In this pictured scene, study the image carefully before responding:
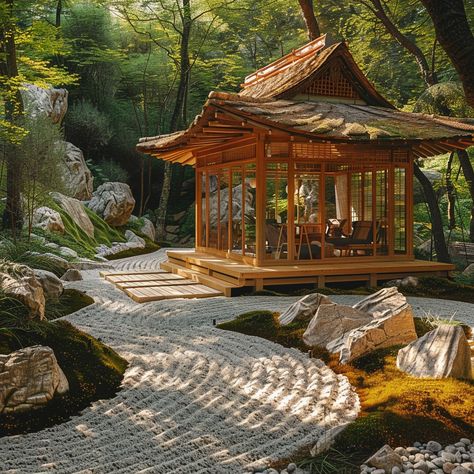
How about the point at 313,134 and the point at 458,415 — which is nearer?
the point at 458,415

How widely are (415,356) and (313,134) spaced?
171 inches

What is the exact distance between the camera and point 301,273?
8.95m

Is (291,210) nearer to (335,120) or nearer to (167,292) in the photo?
(335,120)

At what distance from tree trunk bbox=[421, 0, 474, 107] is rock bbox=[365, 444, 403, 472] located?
200 centimetres

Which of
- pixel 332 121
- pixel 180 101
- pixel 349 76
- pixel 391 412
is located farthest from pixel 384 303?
pixel 180 101

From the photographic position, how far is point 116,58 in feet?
68.0

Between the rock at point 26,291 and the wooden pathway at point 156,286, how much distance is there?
3048 mm

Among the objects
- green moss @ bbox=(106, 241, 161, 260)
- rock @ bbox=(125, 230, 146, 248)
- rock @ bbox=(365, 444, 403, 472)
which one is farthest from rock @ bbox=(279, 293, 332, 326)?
rock @ bbox=(125, 230, 146, 248)

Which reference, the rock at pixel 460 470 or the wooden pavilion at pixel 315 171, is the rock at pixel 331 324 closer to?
the rock at pixel 460 470

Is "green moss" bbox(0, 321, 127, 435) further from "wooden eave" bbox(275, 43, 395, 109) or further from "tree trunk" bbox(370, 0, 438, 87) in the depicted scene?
"tree trunk" bbox(370, 0, 438, 87)

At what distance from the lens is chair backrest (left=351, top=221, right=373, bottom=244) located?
10.4m

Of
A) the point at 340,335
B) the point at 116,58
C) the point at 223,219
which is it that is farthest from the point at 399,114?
the point at 116,58

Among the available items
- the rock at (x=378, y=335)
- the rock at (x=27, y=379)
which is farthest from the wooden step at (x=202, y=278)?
the rock at (x=27, y=379)

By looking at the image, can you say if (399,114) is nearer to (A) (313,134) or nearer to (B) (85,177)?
(A) (313,134)
